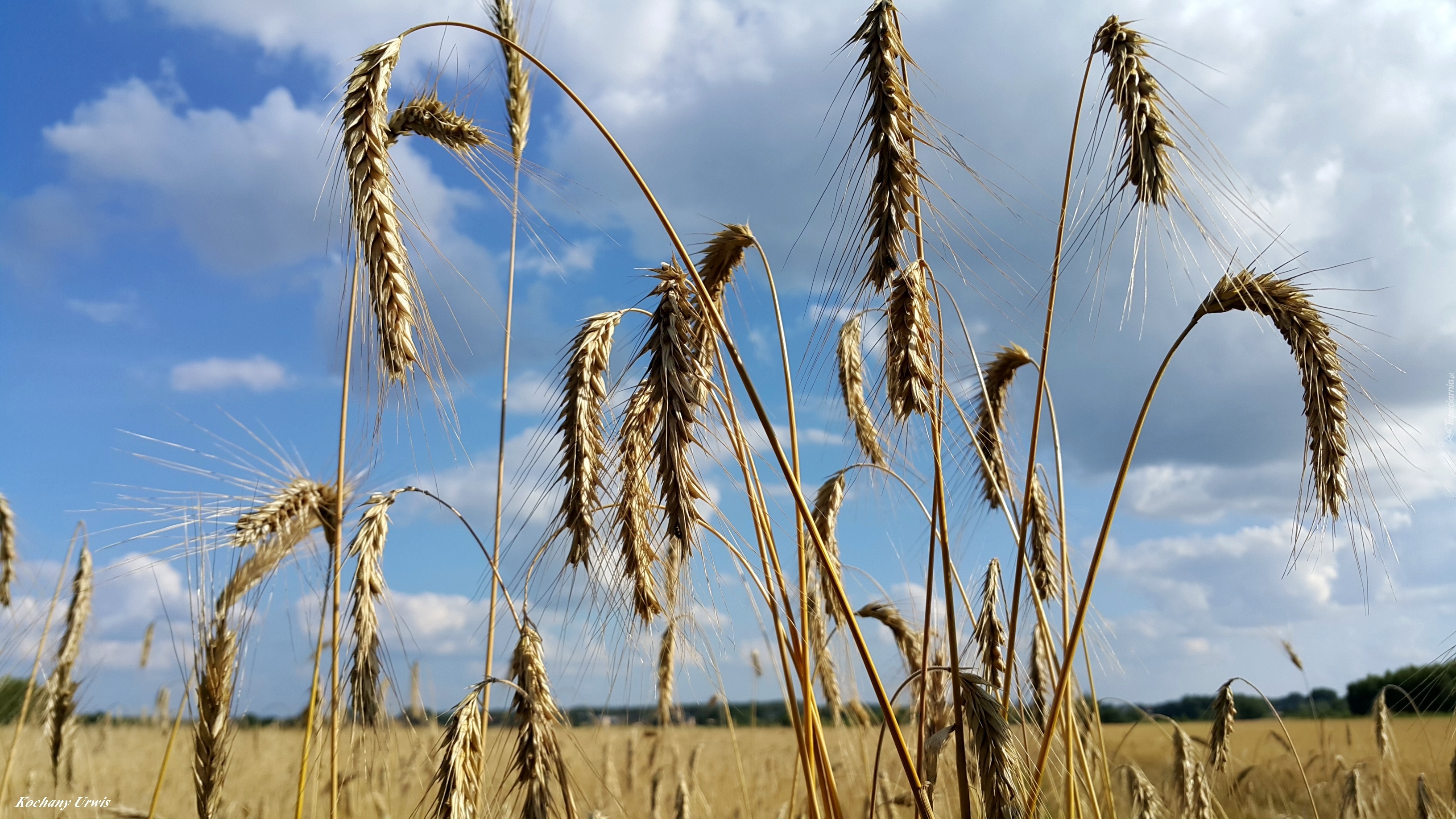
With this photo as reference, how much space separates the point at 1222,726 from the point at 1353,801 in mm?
1418

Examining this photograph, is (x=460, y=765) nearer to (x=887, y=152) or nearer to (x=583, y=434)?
(x=583, y=434)

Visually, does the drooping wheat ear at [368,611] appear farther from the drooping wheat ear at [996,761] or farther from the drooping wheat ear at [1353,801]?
the drooping wheat ear at [1353,801]

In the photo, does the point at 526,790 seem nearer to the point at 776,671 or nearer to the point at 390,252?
the point at 776,671

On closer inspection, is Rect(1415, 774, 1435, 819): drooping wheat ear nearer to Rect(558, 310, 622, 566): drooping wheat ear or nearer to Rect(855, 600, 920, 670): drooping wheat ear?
Rect(855, 600, 920, 670): drooping wheat ear

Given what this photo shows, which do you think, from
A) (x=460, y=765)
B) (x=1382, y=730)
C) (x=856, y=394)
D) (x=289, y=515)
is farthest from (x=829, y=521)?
(x=1382, y=730)

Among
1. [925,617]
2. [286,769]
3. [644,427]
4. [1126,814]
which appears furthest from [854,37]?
[286,769]

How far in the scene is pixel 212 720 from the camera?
2.96m

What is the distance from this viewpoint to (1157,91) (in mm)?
2592

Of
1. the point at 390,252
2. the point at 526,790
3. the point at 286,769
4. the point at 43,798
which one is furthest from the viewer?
the point at 286,769

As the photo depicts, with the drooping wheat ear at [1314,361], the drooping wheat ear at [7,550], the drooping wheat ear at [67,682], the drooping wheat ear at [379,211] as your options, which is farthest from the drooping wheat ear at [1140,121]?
the drooping wheat ear at [7,550]

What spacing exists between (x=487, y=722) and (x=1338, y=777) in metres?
8.04

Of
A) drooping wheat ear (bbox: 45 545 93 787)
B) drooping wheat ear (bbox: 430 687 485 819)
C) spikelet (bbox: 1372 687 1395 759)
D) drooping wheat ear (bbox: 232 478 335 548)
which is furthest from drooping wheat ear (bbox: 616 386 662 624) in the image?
spikelet (bbox: 1372 687 1395 759)

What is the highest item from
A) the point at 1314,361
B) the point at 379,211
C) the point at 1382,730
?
the point at 379,211

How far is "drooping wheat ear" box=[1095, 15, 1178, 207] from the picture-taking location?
95.9 inches
